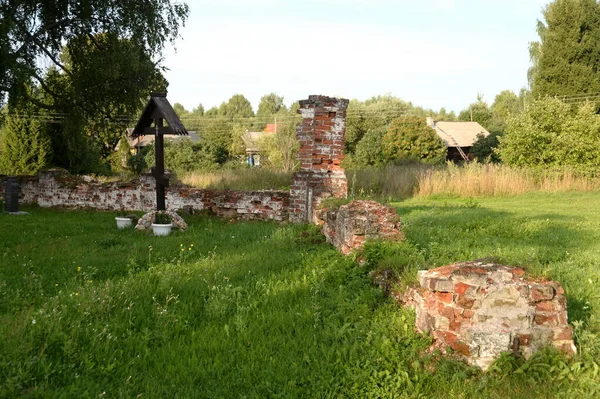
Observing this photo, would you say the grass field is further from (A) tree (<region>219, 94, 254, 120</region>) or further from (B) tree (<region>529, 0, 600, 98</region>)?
(A) tree (<region>219, 94, 254, 120</region>)

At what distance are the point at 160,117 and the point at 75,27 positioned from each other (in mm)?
7444

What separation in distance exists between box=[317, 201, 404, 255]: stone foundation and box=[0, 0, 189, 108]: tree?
10693 mm

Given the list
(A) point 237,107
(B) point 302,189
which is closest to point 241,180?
(B) point 302,189

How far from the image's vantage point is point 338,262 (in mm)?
6258

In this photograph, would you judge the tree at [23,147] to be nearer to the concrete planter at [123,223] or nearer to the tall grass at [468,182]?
the tall grass at [468,182]


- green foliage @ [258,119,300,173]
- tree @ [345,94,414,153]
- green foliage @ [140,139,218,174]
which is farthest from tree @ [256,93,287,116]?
green foliage @ [140,139,218,174]

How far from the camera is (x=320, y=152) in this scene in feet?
35.7

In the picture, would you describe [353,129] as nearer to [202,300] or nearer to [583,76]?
[583,76]

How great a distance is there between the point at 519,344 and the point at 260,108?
313 ft

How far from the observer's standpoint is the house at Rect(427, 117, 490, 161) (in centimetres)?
4564

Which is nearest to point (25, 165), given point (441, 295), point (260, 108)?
point (441, 295)

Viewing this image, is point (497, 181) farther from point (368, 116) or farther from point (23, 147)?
point (368, 116)

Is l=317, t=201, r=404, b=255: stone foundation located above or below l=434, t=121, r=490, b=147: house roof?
below

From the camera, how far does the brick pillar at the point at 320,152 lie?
10.8 metres
